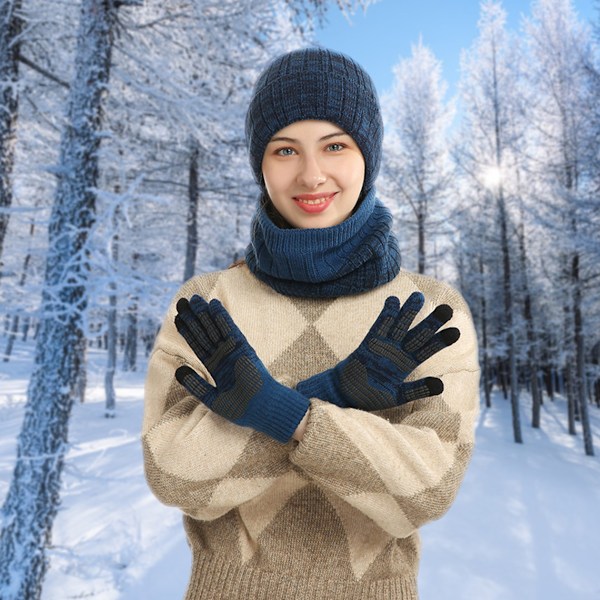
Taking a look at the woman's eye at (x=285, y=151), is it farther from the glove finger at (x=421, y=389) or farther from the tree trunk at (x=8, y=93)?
the tree trunk at (x=8, y=93)

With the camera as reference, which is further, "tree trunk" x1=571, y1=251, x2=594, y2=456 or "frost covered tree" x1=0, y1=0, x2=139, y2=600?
"tree trunk" x1=571, y1=251, x2=594, y2=456

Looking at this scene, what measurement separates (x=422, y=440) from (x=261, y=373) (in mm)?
375

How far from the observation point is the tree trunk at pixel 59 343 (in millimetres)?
3449

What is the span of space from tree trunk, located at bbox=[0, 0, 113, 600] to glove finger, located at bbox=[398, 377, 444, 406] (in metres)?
2.97

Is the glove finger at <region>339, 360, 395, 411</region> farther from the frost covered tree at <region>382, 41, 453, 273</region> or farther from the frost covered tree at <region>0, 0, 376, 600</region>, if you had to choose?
the frost covered tree at <region>382, 41, 453, 273</region>

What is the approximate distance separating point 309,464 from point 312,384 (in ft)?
0.56

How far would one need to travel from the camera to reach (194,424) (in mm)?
1038

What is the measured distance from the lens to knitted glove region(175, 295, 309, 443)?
939mm

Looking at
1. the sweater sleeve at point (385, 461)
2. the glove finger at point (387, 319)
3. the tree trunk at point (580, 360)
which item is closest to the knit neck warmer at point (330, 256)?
the glove finger at point (387, 319)

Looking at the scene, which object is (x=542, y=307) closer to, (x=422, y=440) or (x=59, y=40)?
(x=59, y=40)

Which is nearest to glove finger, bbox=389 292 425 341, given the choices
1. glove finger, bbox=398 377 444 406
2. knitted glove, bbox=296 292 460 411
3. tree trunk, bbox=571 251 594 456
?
knitted glove, bbox=296 292 460 411

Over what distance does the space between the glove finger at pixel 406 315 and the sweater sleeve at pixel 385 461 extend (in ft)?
0.59

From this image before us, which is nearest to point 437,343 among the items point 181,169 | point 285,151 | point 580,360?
point 285,151

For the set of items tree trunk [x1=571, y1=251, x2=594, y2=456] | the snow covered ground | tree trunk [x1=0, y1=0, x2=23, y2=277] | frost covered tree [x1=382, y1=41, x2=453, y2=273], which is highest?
frost covered tree [x1=382, y1=41, x2=453, y2=273]
